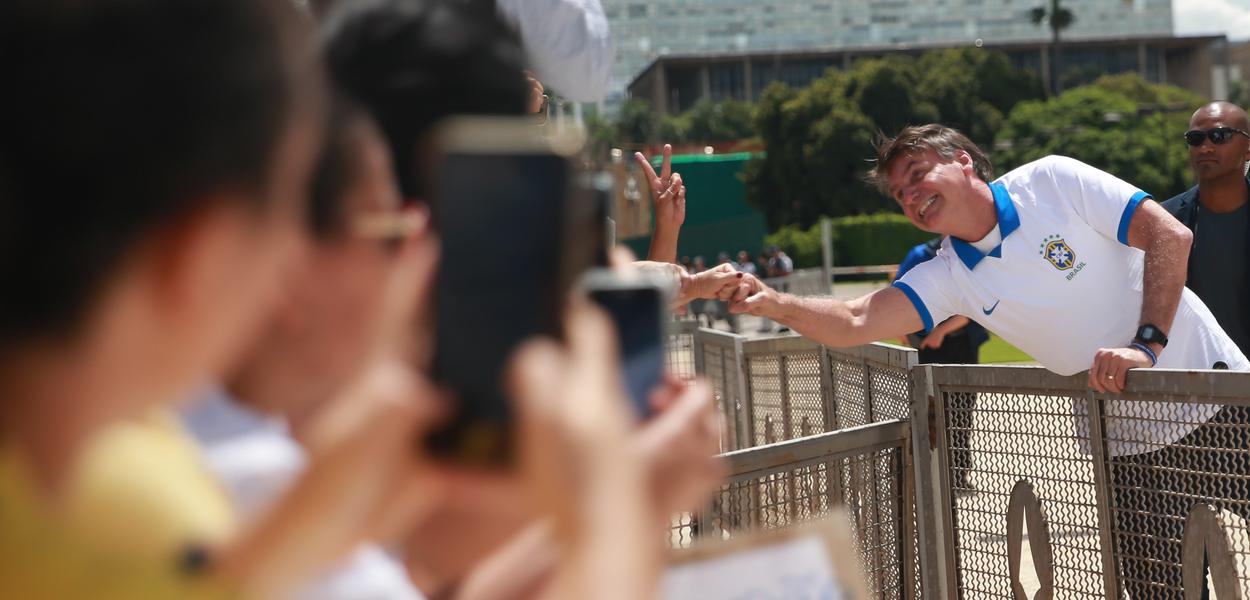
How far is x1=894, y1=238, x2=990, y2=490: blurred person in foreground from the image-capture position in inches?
163

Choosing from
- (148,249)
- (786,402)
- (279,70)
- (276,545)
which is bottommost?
(786,402)

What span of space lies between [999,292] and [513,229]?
3.48 meters

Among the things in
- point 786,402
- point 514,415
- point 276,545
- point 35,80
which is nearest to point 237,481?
point 276,545

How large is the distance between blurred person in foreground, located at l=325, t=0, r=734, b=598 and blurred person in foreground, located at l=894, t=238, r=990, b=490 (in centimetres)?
329

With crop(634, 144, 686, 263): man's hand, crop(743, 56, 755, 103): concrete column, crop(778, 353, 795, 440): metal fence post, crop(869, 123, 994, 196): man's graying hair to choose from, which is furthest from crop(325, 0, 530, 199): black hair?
crop(743, 56, 755, 103): concrete column

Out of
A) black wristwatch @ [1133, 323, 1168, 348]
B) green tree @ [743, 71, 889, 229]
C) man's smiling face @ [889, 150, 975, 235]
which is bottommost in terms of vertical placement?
black wristwatch @ [1133, 323, 1168, 348]

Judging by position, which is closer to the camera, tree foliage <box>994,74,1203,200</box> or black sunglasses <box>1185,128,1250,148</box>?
black sunglasses <box>1185,128,1250,148</box>

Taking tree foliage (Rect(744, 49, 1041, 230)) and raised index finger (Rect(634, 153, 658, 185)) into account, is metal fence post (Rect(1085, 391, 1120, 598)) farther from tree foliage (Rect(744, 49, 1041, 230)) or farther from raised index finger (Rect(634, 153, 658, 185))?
tree foliage (Rect(744, 49, 1041, 230))

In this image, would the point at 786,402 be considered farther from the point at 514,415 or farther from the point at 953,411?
the point at 514,415

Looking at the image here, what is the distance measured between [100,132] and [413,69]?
0.30 meters

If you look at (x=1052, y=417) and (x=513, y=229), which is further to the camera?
(x=1052, y=417)

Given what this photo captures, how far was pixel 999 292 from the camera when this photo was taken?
4.13m

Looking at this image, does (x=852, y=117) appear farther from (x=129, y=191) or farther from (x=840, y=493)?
(x=129, y=191)

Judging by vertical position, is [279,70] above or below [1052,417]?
above
